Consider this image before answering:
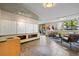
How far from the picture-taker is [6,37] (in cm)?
251

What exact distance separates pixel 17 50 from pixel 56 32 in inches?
43.5

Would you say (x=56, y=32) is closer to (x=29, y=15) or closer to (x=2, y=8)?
(x=29, y=15)

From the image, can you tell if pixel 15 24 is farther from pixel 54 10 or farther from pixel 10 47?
pixel 54 10

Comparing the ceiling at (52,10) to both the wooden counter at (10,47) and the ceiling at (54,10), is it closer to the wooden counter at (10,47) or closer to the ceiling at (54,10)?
the ceiling at (54,10)

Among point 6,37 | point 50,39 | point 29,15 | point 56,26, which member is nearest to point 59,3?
point 56,26

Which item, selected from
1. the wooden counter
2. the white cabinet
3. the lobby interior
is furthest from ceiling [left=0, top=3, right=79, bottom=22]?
the wooden counter

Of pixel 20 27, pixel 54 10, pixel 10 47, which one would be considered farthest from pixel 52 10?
pixel 10 47

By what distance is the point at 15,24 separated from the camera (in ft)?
8.89

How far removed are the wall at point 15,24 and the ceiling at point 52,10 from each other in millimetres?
248

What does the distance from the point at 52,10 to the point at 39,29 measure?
605 mm

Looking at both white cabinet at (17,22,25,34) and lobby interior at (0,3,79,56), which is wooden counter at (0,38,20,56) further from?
white cabinet at (17,22,25,34)

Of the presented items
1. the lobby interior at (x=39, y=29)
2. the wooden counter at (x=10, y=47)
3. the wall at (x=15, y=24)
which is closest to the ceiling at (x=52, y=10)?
the lobby interior at (x=39, y=29)

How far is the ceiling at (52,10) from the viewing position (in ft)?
8.72

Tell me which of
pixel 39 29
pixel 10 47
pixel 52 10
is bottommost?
pixel 10 47
